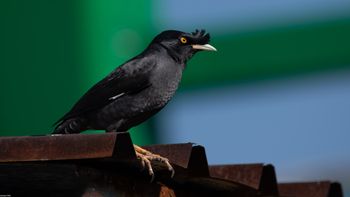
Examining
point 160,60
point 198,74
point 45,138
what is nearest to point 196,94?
point 198,74

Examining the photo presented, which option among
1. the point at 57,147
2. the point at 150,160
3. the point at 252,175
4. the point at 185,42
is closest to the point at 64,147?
the point at 57,147

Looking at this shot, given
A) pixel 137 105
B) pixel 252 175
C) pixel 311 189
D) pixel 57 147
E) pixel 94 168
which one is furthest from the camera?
pixel 137 105

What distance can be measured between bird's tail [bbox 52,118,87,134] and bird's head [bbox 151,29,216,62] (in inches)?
29.4

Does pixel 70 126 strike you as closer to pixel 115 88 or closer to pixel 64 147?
pixel 115 88

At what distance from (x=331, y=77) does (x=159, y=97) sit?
3.74m

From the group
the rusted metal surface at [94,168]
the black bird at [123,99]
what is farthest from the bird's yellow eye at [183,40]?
the rusted metal surface at [94,168]

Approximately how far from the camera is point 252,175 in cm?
458

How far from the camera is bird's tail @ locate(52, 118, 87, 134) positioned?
5.46 meters

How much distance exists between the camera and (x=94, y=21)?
8.27 m

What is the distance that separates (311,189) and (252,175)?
27.4 inches

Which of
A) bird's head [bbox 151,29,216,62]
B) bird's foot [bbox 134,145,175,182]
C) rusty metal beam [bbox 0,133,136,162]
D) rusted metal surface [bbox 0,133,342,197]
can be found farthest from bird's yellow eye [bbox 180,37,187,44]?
rusty metal beam [bbox 0,133,136,162]

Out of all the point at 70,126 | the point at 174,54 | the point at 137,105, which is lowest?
the point at 70,126

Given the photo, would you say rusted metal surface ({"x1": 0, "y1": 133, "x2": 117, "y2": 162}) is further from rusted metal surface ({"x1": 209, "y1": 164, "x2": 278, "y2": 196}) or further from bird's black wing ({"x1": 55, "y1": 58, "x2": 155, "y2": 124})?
bird's black wing ({"x1": 55, "y1": 58, "x2": 155, "y2": 124})

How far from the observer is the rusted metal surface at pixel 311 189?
16.8ft
